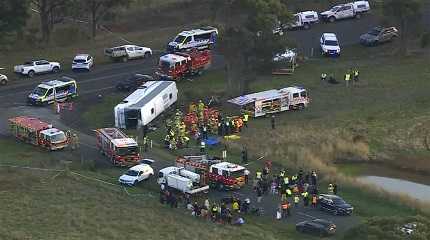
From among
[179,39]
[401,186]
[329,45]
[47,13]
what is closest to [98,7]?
[47,13]

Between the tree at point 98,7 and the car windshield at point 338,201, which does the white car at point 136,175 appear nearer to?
the car windshield at point 338,201

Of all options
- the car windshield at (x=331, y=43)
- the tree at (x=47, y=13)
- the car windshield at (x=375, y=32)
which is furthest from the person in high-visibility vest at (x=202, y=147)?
the car windshield at (x=375, y=32)

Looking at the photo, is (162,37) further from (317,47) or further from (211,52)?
(317,47)

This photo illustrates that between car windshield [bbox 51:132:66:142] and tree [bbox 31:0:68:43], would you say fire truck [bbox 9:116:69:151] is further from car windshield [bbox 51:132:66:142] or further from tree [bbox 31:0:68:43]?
tree [bbox 31:0:68:43]

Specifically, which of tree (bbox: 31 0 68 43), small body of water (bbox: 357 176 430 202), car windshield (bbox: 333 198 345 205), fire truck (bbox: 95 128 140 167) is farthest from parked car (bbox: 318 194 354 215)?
tree (bbox: 31 0 68 43)

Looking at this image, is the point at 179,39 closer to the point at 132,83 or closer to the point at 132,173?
the point at 132,83

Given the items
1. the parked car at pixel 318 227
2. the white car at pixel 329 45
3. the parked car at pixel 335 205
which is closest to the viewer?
the parked car at pixel 318 227

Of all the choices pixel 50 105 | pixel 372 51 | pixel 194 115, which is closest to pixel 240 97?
pixel 194 115
